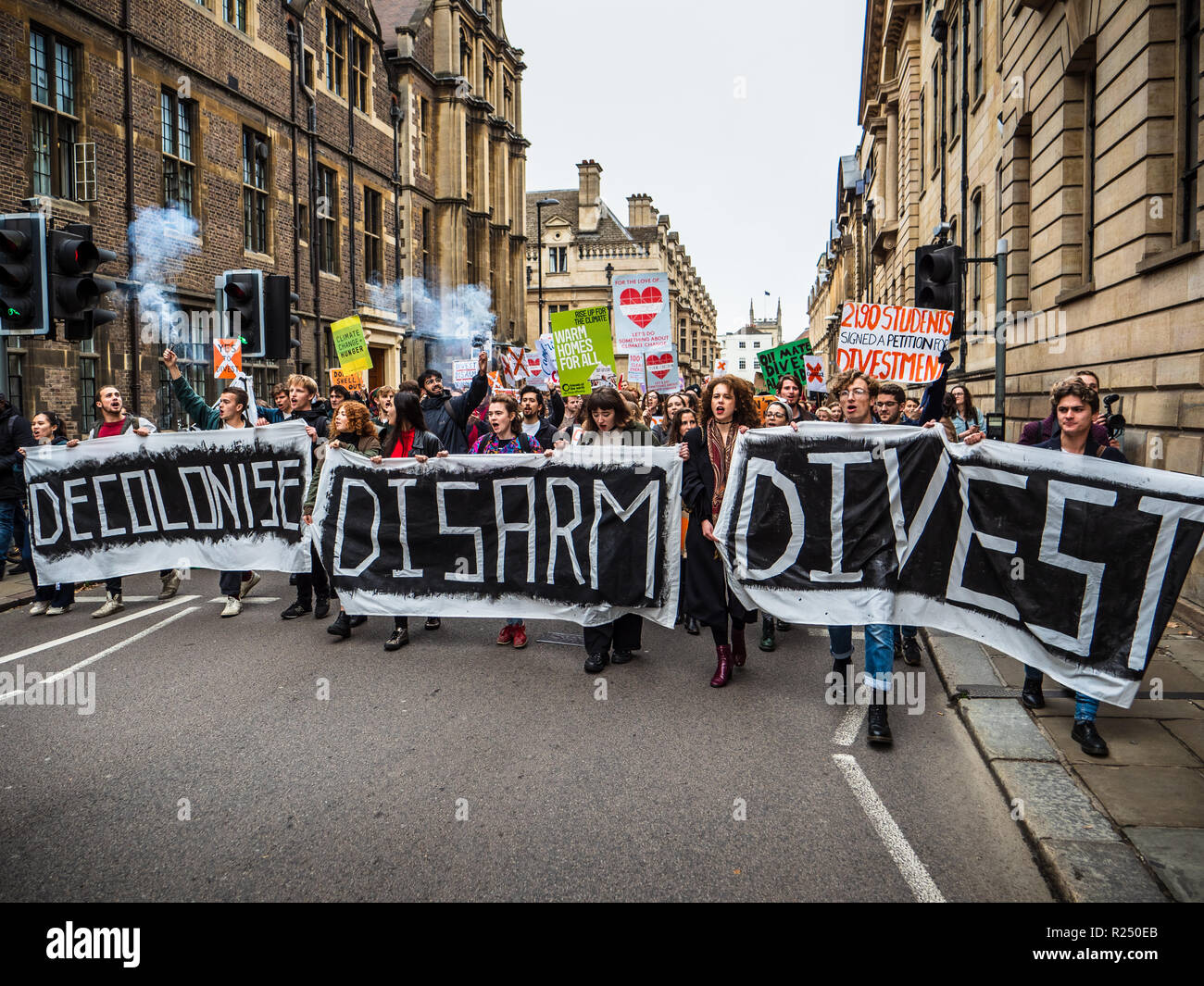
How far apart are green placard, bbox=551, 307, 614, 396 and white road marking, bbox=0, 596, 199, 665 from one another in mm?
6459

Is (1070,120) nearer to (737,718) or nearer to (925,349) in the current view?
(925,349)

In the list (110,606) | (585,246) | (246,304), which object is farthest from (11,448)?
(585,246)

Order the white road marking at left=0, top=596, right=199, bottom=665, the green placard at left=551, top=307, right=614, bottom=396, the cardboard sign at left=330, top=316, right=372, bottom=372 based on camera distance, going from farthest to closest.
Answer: the cardboard sign at left=330, top=316, right=372, bottom=372 → the green placard at left=551, top=307, right=614, bottom=396 → the white road marking at left=0, top=596, right=199, bottom=665

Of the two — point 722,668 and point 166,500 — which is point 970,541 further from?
point 166,500

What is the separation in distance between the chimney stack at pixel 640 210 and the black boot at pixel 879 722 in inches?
Answer: 3171

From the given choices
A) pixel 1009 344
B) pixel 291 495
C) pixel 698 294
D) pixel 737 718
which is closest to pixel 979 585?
pixel 737 718

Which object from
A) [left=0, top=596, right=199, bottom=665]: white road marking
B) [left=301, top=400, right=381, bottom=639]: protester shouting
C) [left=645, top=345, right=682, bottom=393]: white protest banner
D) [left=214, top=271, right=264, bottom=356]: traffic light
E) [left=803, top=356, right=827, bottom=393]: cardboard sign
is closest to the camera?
[left=0, top=596, right=199, bottom=665]: white road marking

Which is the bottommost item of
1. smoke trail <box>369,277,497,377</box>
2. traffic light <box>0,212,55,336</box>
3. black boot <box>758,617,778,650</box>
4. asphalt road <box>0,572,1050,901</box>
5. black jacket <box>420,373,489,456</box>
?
asphalt road <box>0,572,1050,901</box>

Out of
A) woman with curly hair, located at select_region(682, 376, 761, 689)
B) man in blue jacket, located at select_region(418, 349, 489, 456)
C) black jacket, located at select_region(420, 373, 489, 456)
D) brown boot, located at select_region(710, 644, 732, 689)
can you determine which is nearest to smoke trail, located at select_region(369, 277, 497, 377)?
man in blue jacket, located at select_region(418, 349, 489, 456)

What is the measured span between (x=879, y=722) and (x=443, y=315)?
3460 centimetres

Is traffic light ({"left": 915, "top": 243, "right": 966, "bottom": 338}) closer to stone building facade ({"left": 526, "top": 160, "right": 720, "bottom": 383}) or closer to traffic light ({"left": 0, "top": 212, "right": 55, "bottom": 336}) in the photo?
traffic light ({"left": 0, "top": 212, "right": 55, "bottom": 336})

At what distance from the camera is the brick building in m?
15.9

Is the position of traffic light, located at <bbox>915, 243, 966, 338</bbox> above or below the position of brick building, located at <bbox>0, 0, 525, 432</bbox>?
below

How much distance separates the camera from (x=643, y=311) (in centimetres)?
1688
